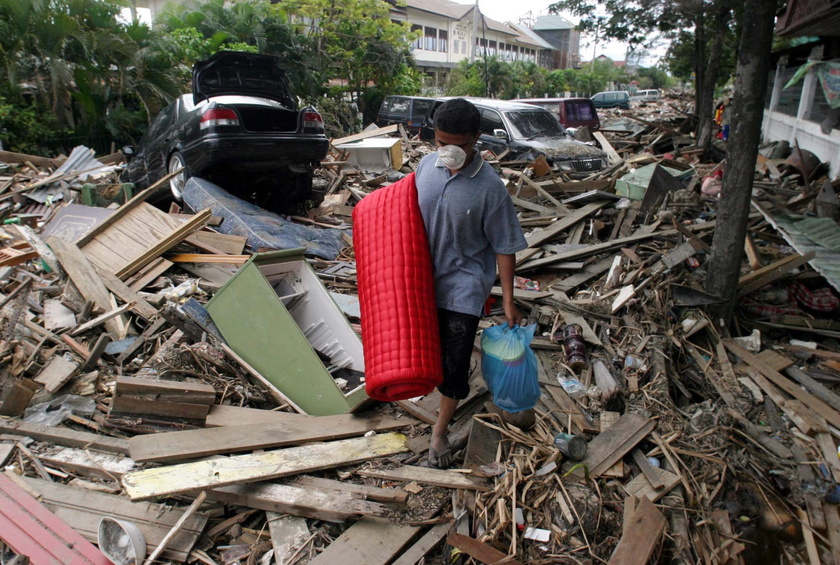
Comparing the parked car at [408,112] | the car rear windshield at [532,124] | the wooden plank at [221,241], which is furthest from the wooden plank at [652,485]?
the parked car at [408,112]

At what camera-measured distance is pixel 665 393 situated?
12.9ft

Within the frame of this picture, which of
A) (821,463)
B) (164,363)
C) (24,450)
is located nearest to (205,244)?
(164,363)

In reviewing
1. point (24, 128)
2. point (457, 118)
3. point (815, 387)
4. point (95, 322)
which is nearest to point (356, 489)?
point (457, 118)

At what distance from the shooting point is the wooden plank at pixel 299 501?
265 cm

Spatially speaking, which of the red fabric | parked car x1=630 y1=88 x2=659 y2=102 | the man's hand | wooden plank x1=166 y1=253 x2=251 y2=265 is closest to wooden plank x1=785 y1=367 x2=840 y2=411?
the man's hand

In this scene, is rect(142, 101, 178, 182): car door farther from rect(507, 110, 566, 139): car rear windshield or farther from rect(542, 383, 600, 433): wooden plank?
rect(507, 110, 566, 139): car rear windshield

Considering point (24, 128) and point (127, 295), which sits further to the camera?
point (24, 128)

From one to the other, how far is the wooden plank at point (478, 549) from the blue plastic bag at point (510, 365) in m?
0.73

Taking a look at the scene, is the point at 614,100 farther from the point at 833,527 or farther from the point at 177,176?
the point at 833,527

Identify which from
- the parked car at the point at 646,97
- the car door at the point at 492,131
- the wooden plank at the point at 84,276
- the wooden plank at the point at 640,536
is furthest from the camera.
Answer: the parked car at the point at 646,97

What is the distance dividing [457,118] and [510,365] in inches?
50.9

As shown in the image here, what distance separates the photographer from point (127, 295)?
4738 millimetres

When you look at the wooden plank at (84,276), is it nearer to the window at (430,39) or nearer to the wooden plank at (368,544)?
the wooden plank at (368,544)

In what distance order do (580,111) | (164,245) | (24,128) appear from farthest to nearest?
(580,111)
(24,128)
(164,245)
